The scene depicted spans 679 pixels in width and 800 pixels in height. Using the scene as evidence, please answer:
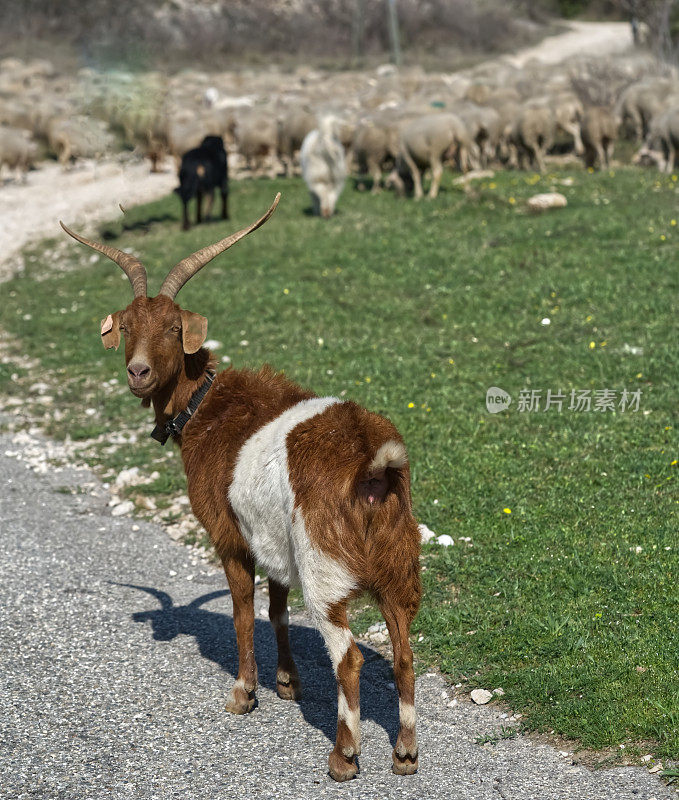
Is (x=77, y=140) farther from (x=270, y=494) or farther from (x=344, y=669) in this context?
(x=344, y=669)

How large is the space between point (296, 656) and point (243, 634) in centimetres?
85

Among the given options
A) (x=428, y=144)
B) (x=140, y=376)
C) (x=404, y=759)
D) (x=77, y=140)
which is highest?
(x=77, y=140)

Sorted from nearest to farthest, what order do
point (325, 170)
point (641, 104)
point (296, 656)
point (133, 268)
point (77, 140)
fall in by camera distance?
point (133, 268)
point (296, 656)
point (325, 170)
point (641, 104)
point (77, 140)

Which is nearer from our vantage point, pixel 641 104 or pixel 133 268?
pixel 133 268

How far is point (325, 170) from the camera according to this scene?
1816 centimetres

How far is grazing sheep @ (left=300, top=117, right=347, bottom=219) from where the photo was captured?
18.2m

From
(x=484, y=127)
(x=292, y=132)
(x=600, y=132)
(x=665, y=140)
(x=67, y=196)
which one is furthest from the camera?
(x=67, y=196)

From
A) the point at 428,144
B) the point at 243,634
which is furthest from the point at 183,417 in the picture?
the point at 428,144

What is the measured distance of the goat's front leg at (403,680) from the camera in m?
4.50

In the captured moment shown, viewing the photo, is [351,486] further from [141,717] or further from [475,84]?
[475,84]

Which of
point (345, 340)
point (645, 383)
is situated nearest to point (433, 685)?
point (645, 383)

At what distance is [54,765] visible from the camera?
15.7ft

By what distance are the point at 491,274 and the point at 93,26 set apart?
51.3 metres

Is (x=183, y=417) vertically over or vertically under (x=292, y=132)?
under
